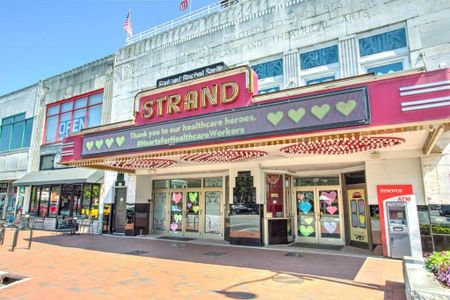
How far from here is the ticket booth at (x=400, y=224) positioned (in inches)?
333

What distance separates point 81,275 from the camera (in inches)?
281

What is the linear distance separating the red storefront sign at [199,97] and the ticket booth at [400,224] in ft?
16.9

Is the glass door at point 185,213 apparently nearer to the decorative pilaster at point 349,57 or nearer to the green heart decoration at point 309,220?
the green heart decoration at point 309,220

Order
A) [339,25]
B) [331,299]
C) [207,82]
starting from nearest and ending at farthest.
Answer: [331,299]
[207,82]
[339,25]

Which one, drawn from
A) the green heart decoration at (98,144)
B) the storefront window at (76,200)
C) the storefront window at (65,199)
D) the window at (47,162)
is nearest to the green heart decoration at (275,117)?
the green heart decoration at (98,144)

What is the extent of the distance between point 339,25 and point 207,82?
560 centimetres

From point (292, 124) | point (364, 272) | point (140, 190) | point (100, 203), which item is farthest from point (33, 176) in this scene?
point (364, 272)

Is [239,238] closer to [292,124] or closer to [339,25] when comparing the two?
[292,124]

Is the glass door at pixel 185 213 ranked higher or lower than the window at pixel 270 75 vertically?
lower

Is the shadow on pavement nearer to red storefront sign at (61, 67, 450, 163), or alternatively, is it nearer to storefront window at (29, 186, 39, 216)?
red storefront sign at (61, 67, 450, 163)

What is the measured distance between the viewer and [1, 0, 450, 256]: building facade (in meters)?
7.06

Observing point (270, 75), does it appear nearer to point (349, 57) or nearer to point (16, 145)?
point (349, 57)

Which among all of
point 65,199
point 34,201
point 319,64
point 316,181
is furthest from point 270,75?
point 34,201

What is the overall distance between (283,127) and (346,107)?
1.47 meters
